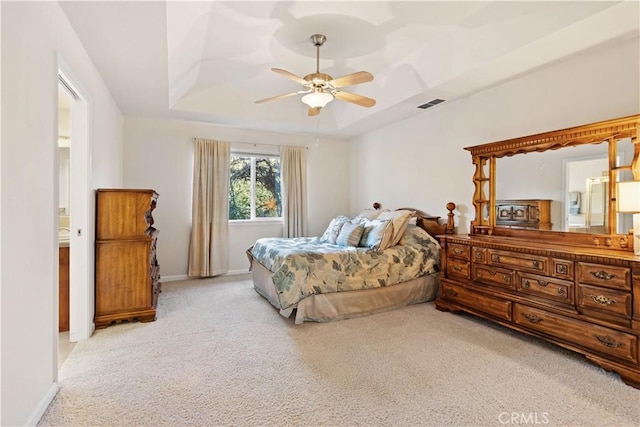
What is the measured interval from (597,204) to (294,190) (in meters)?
4.00

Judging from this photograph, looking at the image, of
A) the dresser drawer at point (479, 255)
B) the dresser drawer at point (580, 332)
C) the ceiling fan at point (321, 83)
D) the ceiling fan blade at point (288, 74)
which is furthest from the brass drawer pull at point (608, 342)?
the ceiling fan blade at point (288, 74)

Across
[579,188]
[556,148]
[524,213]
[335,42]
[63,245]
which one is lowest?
[63,245]

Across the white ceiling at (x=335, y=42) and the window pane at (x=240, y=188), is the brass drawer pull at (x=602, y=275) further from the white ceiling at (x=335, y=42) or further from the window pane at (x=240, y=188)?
the window pane at (x=240, y=188)

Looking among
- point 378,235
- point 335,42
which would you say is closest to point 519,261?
point 378,235

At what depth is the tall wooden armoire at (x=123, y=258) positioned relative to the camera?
2.91m

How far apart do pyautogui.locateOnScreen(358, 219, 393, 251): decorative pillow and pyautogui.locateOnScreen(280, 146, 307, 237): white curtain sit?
1932mm

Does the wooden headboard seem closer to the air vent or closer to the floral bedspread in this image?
the floral bedspread

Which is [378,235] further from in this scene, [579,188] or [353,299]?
[579,188]

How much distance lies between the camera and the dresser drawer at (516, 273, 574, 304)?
2312 mm

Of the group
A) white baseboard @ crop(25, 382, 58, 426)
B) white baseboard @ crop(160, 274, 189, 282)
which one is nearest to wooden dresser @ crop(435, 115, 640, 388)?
white baseboard @ crop(25, 382, 58, 426)

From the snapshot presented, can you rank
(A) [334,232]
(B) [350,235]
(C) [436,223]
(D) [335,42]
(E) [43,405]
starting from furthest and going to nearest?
1. (A) [334,232]
2. (C) [436,223]
3. (B) [350,235]
4. (D) [335,42]
5. (E) [43,405]

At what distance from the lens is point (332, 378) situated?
6.76 ft

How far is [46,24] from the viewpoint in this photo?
1.83 metres

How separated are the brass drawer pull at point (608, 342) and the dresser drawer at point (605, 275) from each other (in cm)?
→ 34
